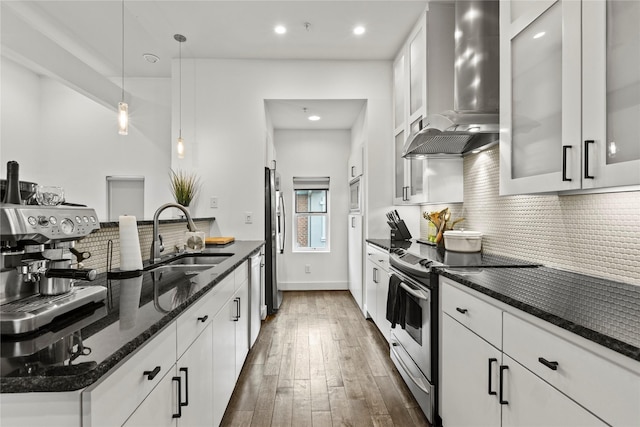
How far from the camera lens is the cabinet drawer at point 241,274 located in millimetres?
2288

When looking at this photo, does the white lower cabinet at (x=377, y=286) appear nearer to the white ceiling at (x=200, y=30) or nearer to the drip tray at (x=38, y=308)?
the white ceiling at (x=200, y=30)

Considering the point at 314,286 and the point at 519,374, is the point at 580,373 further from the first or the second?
the point at 314,286

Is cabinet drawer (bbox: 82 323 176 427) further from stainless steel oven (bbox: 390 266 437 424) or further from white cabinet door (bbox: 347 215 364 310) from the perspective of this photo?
white cabinet door (bbox: 347 215 364 310)

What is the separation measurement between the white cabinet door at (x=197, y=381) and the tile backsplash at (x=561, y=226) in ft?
5.92

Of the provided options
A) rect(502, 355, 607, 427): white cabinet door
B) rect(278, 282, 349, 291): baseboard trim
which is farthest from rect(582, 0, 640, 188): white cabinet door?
rect(278, 282, 349, 291): baseboard trim

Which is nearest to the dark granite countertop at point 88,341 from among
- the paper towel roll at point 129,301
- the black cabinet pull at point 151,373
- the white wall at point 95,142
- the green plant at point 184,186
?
the paper towel roll at point 129,301

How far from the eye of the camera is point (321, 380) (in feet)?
8.07

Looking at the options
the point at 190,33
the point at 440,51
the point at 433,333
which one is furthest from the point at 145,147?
the point at 433,333

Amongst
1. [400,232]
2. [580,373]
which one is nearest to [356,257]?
[400,232]

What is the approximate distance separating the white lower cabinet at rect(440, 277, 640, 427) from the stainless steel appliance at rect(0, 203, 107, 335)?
137 centimetres

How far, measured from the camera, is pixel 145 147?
4.62 meters

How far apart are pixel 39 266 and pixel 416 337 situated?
6.18ft

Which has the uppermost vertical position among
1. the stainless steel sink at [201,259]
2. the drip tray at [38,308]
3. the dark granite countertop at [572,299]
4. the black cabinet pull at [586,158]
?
the black cabinet pull at [586,158]

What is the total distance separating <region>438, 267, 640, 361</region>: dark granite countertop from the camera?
0.86 m
